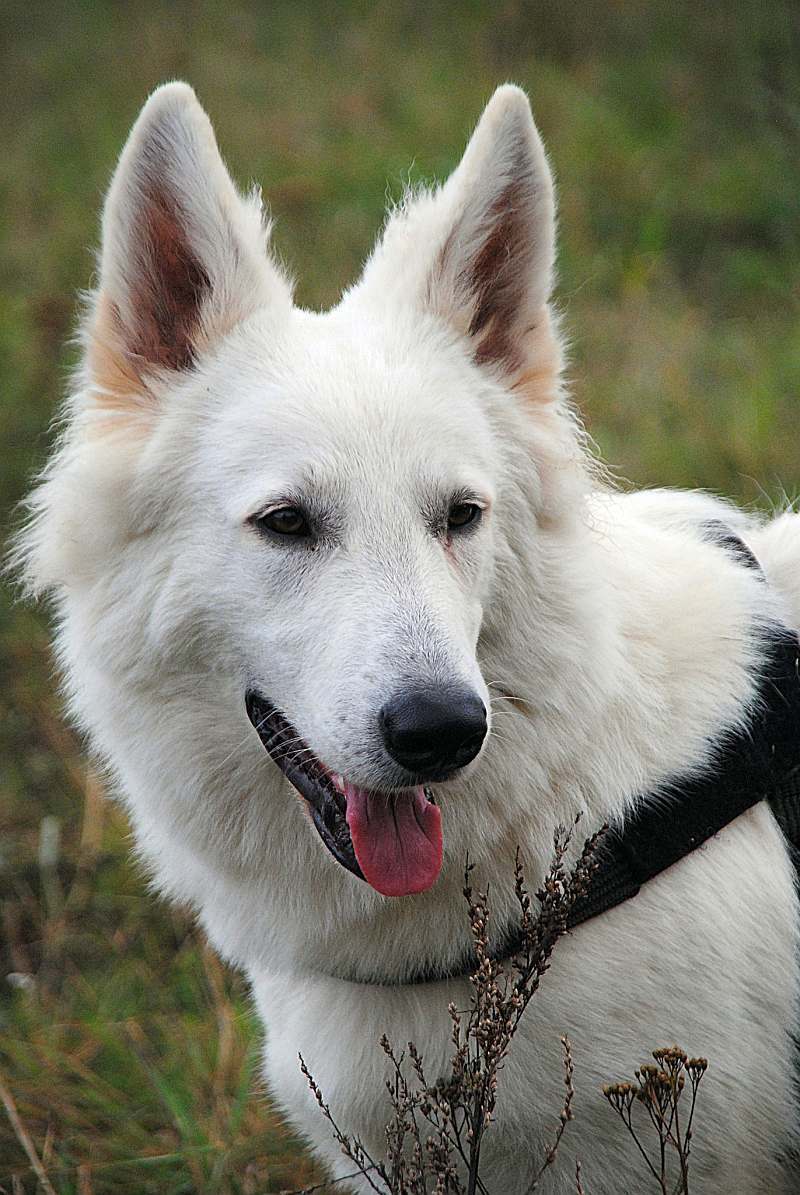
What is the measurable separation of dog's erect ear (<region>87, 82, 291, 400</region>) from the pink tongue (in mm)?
1076

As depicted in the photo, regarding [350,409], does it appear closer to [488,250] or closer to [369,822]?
[488,250]

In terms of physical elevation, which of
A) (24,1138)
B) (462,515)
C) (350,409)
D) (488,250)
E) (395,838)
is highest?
(488,250)

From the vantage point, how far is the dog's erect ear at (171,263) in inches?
101

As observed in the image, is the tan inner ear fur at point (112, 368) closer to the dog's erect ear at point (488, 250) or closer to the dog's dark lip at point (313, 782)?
the dog's erect ear at point (488, 250)

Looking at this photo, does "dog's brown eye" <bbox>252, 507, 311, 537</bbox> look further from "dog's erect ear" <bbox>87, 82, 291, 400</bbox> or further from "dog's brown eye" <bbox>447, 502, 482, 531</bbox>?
"dog's erect ear" <bbox>87, 82, 291, 400</bbox>

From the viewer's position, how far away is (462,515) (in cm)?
255

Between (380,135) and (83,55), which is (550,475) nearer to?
(380,135)

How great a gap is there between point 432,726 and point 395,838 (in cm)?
34

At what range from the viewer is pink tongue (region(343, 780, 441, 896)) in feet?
7.70

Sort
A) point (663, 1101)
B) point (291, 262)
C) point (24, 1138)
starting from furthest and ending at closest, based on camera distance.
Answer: point (291, 262) → point (24, 1138) → point (663, 1101)

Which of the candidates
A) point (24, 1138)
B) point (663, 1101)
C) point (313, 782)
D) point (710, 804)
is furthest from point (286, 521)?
point (24, 1138)

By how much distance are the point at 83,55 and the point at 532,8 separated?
12.9 feet

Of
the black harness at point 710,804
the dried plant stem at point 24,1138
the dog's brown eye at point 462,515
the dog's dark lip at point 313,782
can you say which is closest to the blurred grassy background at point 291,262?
the dried plant stem at point 24,1138

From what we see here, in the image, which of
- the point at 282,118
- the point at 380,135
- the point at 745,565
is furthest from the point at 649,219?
the point at 745,565
